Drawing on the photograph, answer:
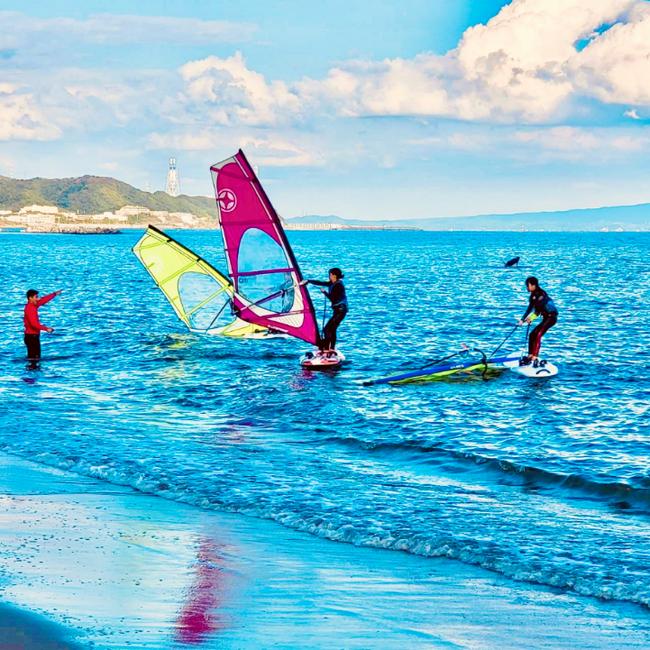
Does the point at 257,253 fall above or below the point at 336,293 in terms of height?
above

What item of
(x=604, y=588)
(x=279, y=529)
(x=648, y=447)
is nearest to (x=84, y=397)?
(x=279, y=529)

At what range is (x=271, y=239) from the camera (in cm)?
2116

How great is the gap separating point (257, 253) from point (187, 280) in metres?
5.49

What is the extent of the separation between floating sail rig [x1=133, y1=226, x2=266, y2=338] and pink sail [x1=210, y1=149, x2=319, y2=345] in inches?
161

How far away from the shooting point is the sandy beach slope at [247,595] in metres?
6.57

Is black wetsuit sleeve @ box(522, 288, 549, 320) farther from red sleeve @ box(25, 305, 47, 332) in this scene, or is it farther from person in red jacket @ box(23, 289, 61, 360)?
red sleeve @ box(25, 305, 47, 332)

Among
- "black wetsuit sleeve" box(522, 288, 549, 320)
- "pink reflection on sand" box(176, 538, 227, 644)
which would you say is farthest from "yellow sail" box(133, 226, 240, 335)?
"pink reflection on sand" box(176, 538, 227, 644)

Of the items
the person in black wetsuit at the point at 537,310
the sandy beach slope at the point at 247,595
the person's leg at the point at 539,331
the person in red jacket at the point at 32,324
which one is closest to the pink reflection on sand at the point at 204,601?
the sandy beach slope at the point at 247,595

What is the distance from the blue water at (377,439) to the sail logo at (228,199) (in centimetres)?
378

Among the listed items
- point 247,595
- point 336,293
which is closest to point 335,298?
point 336,293

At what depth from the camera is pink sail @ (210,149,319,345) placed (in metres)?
20.8

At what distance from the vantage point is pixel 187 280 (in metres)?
26.2

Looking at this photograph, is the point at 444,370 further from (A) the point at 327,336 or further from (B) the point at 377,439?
(B) the point at 377,439

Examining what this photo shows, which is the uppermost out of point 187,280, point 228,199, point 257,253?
point 228,199
